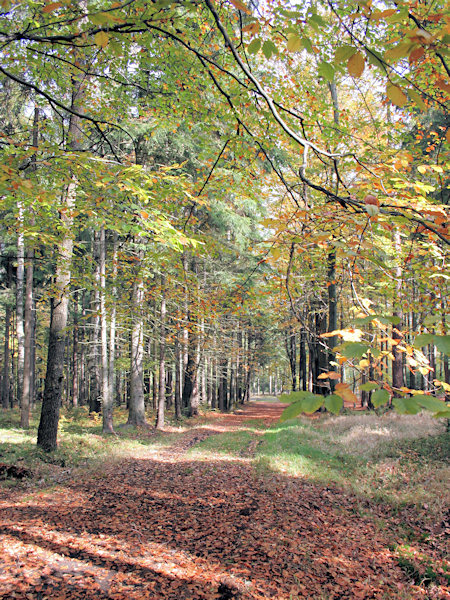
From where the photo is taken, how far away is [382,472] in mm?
8070

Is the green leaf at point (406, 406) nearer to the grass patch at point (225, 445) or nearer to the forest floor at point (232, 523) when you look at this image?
the forest floor at point (232, 523)

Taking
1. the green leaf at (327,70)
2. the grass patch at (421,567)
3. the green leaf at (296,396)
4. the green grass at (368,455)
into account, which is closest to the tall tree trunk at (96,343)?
the green grass at (368,455)

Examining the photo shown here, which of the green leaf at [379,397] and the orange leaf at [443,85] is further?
the orange leaf at [443,85]

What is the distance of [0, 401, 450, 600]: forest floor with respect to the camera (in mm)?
4145

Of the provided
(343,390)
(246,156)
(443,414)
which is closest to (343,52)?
(343,390)

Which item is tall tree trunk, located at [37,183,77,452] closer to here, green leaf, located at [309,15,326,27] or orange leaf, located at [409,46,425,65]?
green leaf, located at [309,15,326,27]

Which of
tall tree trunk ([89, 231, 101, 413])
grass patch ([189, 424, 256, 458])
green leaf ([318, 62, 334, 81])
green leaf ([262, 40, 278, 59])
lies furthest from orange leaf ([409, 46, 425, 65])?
tall tree trunk ([89, 231, 101, 413])

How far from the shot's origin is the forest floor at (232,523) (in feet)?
13.6

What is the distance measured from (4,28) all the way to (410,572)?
963 cm

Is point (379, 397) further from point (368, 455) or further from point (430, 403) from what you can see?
point (368, 455)

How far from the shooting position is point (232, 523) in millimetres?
5820

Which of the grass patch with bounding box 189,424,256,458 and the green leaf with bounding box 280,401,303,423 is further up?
the green leaf with bounding box 280,401,303,423

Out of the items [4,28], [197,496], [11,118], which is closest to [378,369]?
[197,496]

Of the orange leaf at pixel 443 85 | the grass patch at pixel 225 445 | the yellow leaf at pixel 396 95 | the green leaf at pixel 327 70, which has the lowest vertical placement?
the grass patch at pixel 225 445
